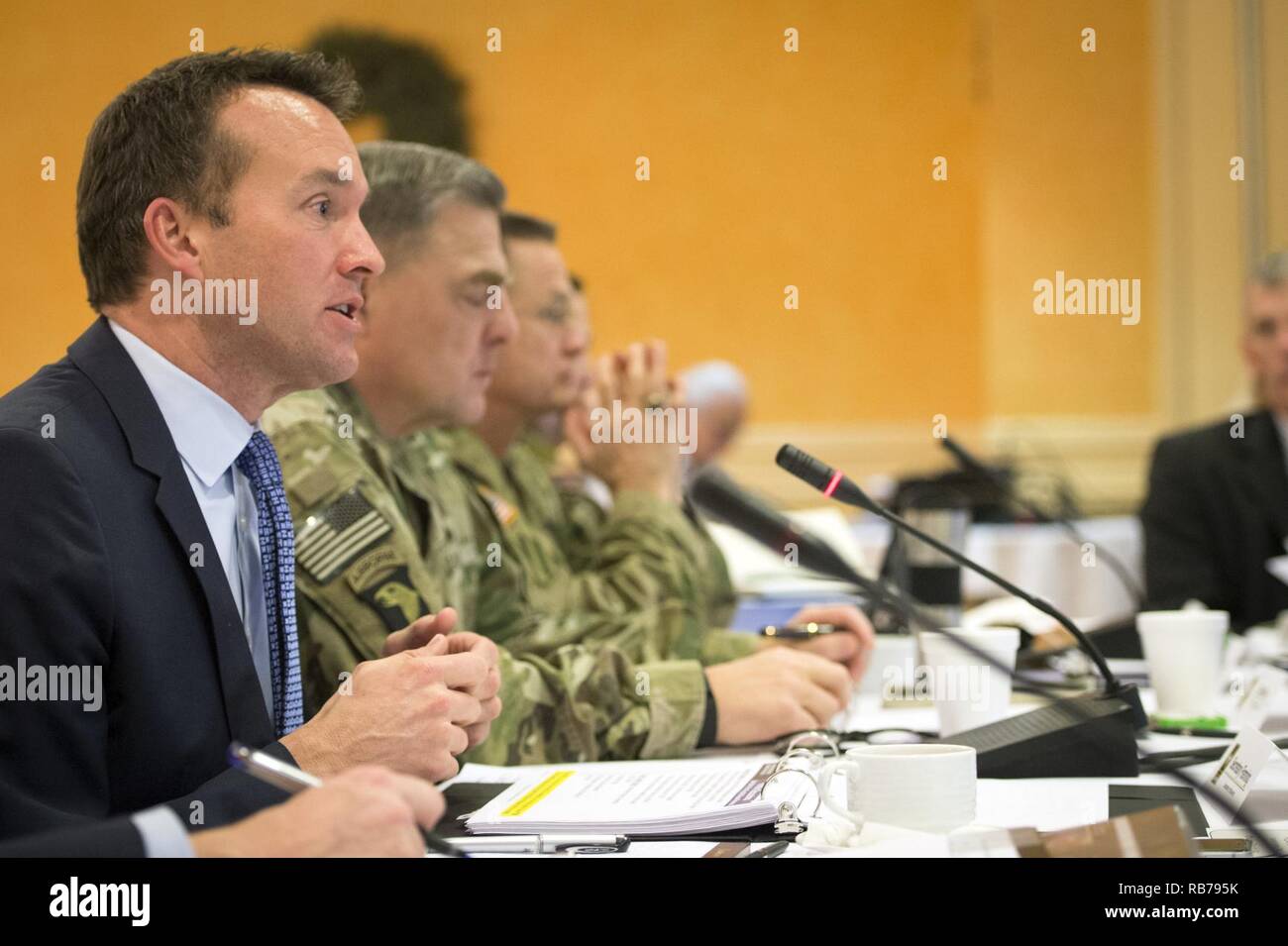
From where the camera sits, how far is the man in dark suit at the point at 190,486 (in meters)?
0.89

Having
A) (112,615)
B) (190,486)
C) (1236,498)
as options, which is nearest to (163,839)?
(112,615)

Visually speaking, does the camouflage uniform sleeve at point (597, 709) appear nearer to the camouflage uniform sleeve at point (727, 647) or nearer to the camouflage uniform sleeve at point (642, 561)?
the camouflage uniform sleeve at point (727, 647)

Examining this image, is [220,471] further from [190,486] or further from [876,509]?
[876,509]

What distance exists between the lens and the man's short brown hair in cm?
109

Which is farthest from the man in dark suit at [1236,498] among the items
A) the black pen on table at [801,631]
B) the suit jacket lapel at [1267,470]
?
the black pen on table at [801,631]

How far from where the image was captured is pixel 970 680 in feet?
4.60

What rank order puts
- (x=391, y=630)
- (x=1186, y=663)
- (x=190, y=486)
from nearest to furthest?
(x=190, y=486) → (x=391, y=630) → (x=1186, y=663)

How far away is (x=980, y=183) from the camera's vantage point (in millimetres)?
4809

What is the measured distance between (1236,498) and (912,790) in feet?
6.92

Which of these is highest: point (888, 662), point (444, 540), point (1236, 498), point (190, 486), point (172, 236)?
point (172, 236)
